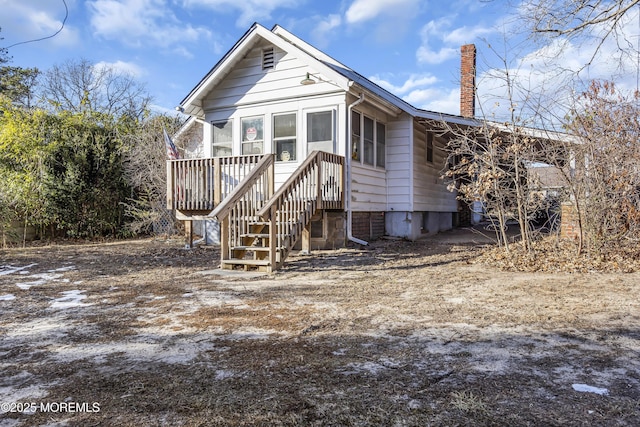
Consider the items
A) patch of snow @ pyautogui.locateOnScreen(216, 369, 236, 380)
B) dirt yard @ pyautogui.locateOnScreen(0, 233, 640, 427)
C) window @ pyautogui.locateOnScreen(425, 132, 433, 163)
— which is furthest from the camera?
window @ pyautogui.locateOnScreen(425, 132, 433, 163)

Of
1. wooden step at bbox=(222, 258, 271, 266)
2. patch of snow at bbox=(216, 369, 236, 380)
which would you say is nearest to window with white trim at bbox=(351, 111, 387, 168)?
wooden step at bbox=(222, 258, 271, 266)

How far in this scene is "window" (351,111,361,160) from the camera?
984cm

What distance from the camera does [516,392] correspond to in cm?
236

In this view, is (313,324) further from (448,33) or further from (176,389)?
(448,33)

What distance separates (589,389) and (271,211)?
4980 mm

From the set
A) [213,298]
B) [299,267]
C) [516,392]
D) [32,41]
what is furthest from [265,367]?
[32,41]

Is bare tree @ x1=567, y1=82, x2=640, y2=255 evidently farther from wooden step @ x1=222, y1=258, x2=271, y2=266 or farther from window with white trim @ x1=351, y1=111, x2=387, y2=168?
wooden step @ x1=222, y1=258, x2=271, y2=266

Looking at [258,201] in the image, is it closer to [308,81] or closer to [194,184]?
[194,184]

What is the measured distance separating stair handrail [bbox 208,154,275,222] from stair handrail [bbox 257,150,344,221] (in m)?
0.62

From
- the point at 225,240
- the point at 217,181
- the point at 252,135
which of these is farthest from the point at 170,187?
the point at 225,240

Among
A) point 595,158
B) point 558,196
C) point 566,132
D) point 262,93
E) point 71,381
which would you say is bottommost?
point 71,381

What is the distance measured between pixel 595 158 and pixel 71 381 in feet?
25.1

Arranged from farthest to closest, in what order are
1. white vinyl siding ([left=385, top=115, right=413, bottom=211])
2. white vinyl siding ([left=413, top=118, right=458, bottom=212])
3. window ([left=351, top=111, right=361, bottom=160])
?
white vinyl siding ([left=413, top=118, right=458, bottom=212]) → white vinyl siding ([left=385, top=115, right=413, bottom=211]) → window ([left=351, top=111, right=361, bottom=160])

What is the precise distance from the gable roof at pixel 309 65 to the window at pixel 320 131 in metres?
0.90
